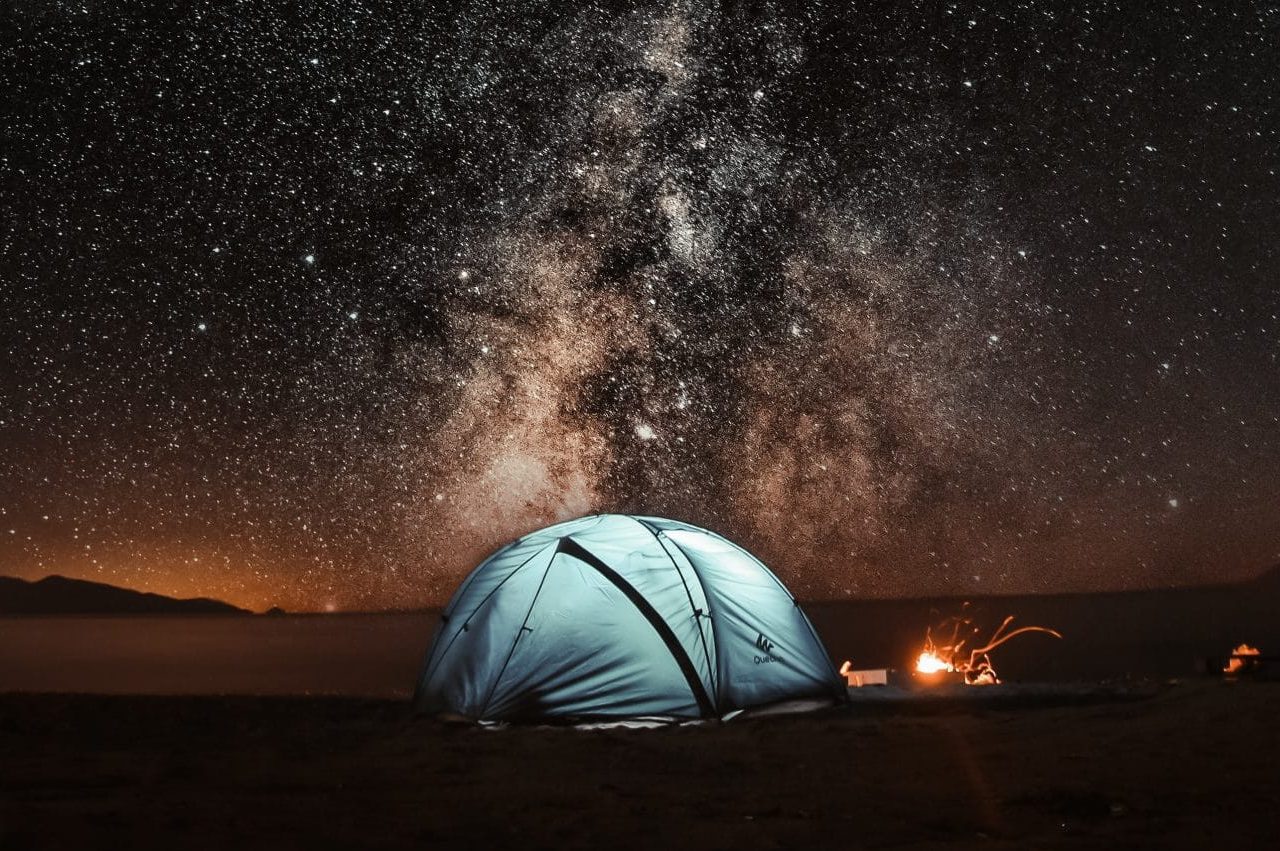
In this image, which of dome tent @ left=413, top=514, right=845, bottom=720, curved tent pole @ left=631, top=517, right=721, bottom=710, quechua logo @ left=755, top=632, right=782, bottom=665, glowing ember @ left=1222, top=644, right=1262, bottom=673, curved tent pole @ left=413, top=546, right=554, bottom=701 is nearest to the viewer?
dome tent @ left=413, top=514, right=845, bottom=720

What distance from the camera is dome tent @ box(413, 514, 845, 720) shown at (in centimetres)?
957

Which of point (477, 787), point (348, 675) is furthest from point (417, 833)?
point (348, 675)

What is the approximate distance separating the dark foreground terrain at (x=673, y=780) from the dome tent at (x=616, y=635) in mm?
536

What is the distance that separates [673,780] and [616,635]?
3.00m

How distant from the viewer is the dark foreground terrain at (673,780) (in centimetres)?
507

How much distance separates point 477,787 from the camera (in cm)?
654

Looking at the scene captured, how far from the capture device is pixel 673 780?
677cm

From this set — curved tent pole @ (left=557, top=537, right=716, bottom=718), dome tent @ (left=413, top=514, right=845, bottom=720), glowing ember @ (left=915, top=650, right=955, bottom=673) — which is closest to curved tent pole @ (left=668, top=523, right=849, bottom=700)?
dome tent @ (left=413, top=514, right=845, bottom=720)

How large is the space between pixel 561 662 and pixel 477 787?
311cm

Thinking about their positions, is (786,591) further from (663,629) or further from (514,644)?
(514,644)

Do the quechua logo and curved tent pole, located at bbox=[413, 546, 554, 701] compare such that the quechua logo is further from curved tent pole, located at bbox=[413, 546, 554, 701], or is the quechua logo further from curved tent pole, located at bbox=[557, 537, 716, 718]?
curved tent pole, located at bbox=[413, 546, 554, 701]

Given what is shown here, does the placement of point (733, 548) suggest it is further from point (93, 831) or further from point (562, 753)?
point (93, 831)

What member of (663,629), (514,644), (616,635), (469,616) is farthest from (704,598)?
(469,616)

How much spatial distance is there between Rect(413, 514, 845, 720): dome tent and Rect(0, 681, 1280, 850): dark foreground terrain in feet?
1.76
